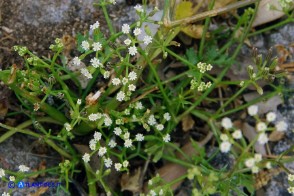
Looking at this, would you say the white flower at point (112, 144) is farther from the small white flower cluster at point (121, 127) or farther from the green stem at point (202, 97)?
the green stem at point (202, 97)

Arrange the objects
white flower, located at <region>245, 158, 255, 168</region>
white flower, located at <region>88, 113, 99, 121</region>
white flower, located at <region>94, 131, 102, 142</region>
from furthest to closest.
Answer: white flower, located at <region>94, 131, 102, 142</region> < white flower, located at <region>88, 113, 99, 121</region> < white flower, located at <region>245, 158, 255, 168</region>

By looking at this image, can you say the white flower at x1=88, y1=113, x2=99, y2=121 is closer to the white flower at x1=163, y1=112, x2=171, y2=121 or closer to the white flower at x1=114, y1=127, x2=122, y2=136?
the white flower at x1=114, y1=127, x2=122, y2=136

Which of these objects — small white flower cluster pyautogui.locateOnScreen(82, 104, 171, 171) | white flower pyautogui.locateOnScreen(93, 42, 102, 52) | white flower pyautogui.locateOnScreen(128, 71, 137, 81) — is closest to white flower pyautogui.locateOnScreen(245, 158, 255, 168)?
small white flower cluster pyautogui.locateOnScreen(82, 104, 171, 171)

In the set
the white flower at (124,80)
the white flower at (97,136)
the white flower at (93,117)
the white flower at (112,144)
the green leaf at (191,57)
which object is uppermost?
the white flower at (124,80)

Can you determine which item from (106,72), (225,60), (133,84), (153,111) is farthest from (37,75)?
(225,60)

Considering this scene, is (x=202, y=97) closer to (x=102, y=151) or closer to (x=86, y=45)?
(x=102, y=151)

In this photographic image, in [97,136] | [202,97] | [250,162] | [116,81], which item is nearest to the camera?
[250,162]

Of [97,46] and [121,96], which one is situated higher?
[97,46]

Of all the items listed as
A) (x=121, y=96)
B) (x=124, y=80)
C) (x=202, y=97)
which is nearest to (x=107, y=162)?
(x=121, y=96)

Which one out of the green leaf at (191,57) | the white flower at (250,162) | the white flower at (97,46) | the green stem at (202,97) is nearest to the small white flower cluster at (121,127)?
the green stem at (202,97)

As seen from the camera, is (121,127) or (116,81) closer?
(116,81)

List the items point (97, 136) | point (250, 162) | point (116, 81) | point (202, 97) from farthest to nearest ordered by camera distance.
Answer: point (202, 97), point (97, 136), point (116, 81), point (250, 162)
